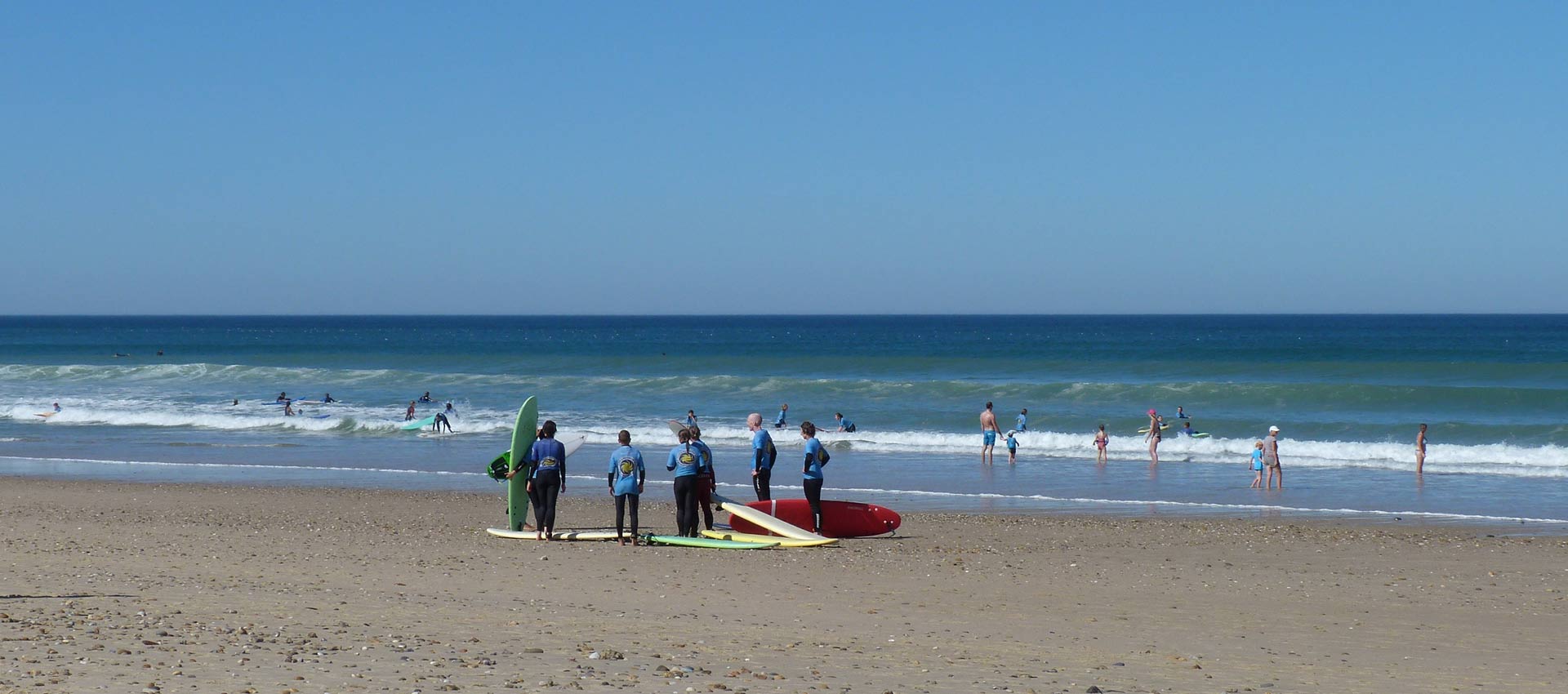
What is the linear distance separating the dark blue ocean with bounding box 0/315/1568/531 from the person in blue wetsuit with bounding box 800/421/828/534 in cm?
374

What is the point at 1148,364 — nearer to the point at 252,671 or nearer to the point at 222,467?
the point at 222,467

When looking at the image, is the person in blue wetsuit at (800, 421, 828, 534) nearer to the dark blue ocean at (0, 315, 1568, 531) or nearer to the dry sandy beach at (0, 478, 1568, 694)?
the dry sandy beach at (0, 478, 1568, 694)

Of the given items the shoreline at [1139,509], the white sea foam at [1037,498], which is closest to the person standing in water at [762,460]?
the shoreline at [1139,509]

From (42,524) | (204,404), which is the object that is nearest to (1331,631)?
(42,524)

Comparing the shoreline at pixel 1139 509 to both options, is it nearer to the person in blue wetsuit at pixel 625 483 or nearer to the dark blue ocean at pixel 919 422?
the dark blue ocean at pixel 919 422

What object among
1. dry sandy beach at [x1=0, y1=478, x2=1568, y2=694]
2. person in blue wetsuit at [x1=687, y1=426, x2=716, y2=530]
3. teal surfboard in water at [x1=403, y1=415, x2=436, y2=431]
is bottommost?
teal surfboard in water at [x1=403, y1=415, x2=436, y2=431]

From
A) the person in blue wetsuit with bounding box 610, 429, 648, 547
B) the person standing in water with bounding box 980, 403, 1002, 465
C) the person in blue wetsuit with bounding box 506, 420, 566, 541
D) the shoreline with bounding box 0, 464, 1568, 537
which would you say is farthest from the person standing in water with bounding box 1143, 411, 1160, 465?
the person in blue wetsuit with bounding box 506, 420, 566, 541

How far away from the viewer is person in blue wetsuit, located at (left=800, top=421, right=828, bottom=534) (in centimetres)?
1402

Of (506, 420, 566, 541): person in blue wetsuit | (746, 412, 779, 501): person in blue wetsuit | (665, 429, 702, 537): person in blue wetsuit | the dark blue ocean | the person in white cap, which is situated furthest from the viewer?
the person in white cap

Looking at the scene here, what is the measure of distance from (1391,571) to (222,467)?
1999cm

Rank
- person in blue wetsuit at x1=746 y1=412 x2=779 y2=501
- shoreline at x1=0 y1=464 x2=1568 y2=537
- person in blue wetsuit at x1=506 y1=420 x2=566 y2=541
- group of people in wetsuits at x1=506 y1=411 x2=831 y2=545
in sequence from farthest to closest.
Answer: shoreline at x1=0 y1=464 x2=1568 y2=537 < person in blue wetsuit at x1=746 y1=412 x2=779 y2=501 < person in blue wetsuit at x1=506 y1=420 x2=566 y2=541 < group of people in wetsuits at x1=506 y1=411 x2=831 y2=545

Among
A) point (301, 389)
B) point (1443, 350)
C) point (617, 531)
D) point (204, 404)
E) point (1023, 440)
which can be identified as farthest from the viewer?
point (1443, 350)

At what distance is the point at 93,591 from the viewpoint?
952 cm

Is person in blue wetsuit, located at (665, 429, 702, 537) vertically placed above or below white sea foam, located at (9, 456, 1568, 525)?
Result: above
